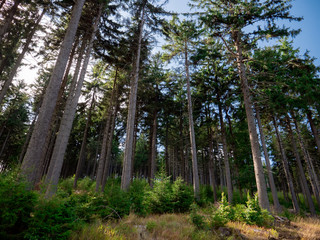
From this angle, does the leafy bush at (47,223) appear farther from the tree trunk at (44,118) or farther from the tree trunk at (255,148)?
the tree trunk at (255,148)

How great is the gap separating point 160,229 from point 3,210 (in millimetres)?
4080

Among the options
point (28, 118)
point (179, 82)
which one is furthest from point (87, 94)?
point (28, 118)

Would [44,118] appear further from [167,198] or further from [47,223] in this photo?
[167,198]

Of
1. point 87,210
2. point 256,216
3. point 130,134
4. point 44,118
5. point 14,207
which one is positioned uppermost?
point 130,134

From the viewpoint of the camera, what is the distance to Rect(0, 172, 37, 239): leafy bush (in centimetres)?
243

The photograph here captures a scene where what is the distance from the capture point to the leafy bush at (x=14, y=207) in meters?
2.43

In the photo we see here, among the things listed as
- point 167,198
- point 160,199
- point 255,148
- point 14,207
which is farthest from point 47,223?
point 255,148

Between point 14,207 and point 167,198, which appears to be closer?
point 14,207

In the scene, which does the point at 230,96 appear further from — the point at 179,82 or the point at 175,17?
the point at 175,17

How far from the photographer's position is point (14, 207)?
2.60 m

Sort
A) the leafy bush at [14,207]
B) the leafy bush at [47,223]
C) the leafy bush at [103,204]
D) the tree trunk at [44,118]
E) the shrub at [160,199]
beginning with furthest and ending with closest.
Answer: the shrub at [160,199] → the tree trunk at [44,118] → the leafy bush at [103,204] → the leafy bush at [47,223] → the leafy bush at [14,207]

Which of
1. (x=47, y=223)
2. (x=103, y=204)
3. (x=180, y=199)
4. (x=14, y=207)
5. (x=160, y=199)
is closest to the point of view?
(x=14, y=207)

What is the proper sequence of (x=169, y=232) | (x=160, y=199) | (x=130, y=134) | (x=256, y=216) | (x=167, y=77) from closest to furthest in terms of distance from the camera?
(x=169, y=232) < (x=256, y=216) < (x=160, y=199) < (x=130, y=134) < (x=167, y=77)

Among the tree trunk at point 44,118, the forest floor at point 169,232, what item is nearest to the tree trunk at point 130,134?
the forest floor at point 169,232
